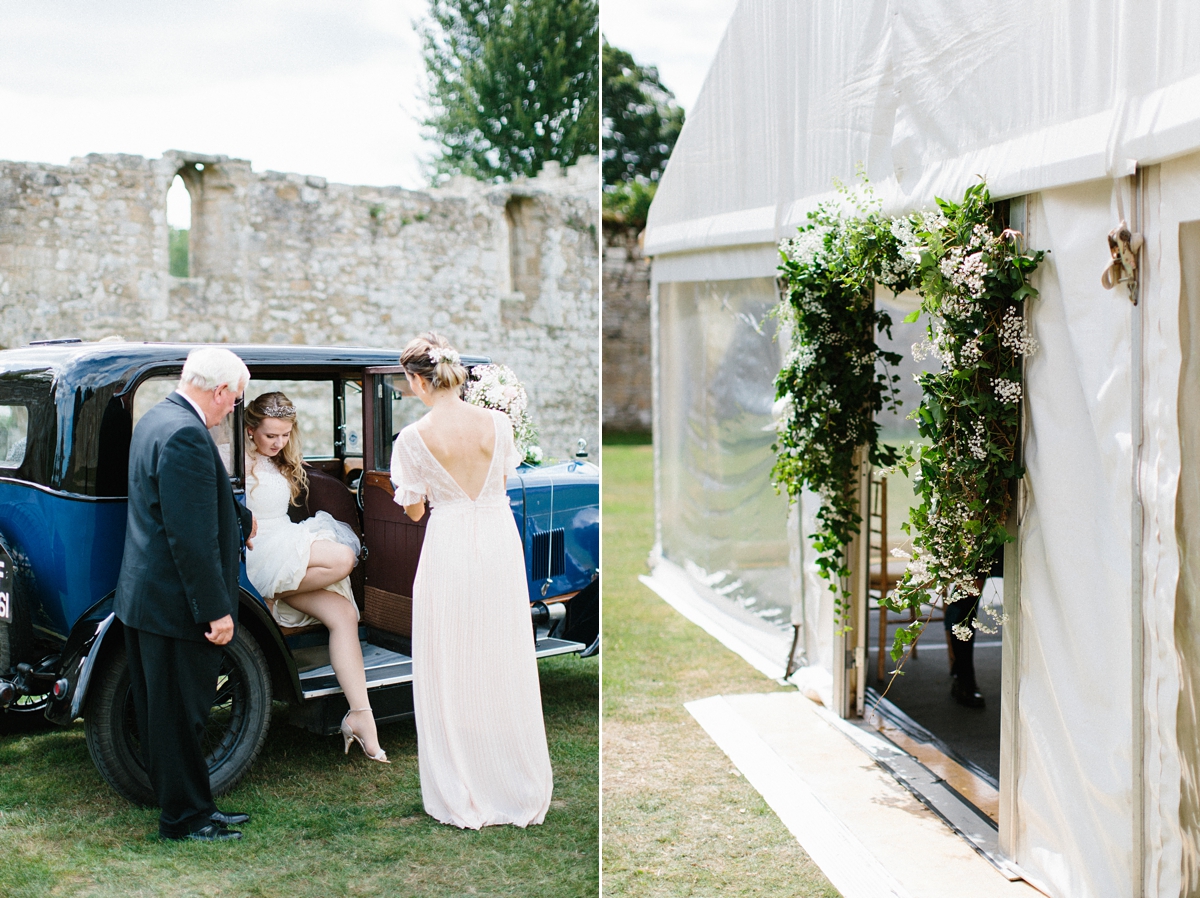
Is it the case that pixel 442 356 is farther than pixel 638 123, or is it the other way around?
pixel 638 123

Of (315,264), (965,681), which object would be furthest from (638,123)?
(315,264)

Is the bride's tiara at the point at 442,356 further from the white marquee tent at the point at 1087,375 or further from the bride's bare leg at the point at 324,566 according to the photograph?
the white marquee tent at the point at 1087,375

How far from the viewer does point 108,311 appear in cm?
335

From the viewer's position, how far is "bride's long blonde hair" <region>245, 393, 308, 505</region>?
134 inches

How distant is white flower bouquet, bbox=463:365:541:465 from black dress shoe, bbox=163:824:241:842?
4.84ft

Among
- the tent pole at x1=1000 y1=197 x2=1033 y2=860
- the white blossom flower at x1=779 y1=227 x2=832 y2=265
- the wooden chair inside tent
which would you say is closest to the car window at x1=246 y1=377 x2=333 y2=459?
the tent pole at x1=1000 y1=197 x2=1033 y2=860

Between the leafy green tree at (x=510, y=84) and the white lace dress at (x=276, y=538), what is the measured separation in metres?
1.21

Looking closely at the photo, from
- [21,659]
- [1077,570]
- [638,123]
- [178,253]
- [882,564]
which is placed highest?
[638,123]

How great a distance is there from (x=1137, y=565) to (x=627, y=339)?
17.4m

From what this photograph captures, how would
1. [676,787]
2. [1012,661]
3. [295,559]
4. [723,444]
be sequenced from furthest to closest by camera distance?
[723,444] < [676,787] < [1012,661] < [295,559]

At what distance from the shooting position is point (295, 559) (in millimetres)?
3486

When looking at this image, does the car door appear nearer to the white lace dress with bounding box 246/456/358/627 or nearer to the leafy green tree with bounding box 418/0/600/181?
the white lace dress with bounding box 246/456/358/627

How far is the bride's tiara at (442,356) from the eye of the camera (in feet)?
11.8

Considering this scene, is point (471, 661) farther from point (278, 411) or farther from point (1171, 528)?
point (1171, 528)
